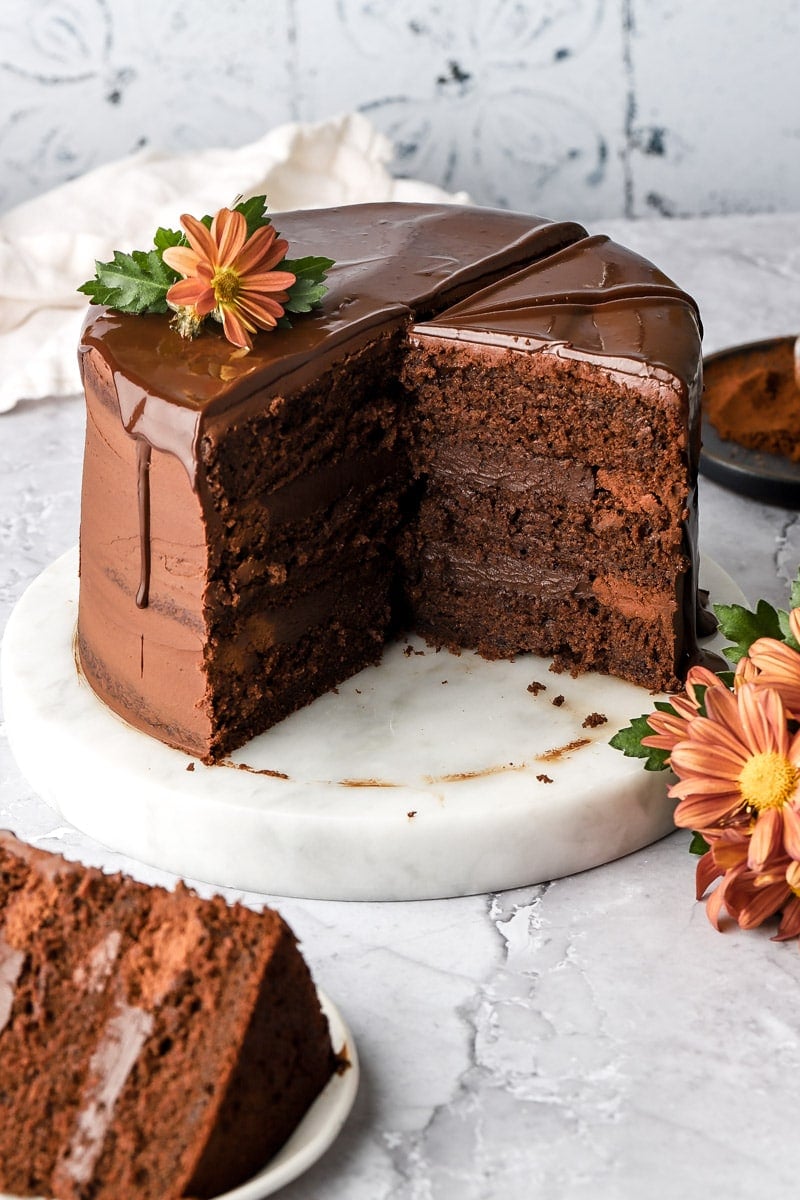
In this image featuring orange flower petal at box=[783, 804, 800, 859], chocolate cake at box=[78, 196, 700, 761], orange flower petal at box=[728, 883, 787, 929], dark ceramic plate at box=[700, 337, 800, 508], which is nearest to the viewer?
orange flower petal at box=[783, 804, 800, 859]

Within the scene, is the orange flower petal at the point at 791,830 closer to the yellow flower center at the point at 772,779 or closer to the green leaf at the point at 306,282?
the yellow flower center at the point at 772,779

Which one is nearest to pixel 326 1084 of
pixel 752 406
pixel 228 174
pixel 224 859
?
pixel 224 859

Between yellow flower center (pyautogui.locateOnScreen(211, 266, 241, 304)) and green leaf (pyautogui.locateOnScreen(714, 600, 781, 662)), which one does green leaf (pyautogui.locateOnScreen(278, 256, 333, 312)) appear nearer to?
yellow flower center (pyautogui.locateOnScreen(211, 266, 241, 304))

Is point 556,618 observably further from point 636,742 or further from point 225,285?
point 225,285

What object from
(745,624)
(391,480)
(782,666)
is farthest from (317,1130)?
(391,480)

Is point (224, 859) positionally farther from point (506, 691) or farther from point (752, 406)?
point (752, 406)

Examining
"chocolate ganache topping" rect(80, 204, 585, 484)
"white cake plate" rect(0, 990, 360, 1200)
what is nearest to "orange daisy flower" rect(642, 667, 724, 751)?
"white cake plate" rect(0, 990, 360, 1200)
